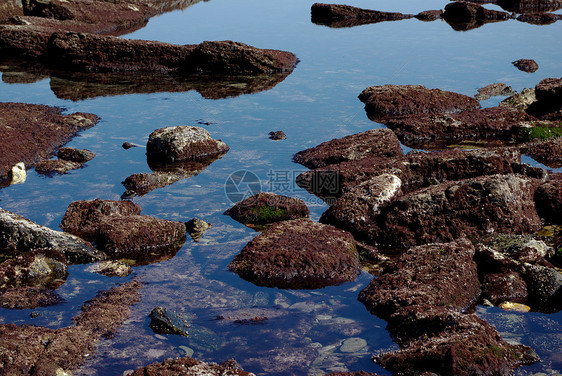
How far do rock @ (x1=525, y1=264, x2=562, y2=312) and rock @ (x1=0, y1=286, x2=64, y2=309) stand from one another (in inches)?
248

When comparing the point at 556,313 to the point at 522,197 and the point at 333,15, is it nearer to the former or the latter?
the point at 522,197

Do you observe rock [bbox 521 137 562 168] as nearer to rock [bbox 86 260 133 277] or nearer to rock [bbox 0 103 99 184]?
rock [bbox 86 260 133 277]

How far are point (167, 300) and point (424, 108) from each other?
35.9ft

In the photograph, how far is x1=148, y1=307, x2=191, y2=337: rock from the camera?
7867mm

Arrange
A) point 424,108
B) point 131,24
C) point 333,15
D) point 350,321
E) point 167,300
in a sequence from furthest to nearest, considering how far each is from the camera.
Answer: point 333,15 → point 131,24 → point 424,108 → point 167,300 → point 350,321

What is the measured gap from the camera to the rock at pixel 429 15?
111 feet

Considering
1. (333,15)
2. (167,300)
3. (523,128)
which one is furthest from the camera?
(333,15)

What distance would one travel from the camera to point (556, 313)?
8.24 meters

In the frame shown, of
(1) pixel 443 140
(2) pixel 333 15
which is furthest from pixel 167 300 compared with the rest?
(2) pixel 333 15

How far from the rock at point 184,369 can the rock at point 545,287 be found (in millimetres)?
4236

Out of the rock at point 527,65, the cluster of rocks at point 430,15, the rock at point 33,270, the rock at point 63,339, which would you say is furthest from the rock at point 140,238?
the cluster of rocks at point 430,15

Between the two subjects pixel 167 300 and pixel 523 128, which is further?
pixel 523 128

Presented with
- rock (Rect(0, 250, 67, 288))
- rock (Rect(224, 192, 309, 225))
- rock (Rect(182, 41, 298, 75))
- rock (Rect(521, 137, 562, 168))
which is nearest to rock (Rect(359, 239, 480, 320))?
rock (Rect(224, 192, 309, 225))

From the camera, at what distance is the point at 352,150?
44.4ft
